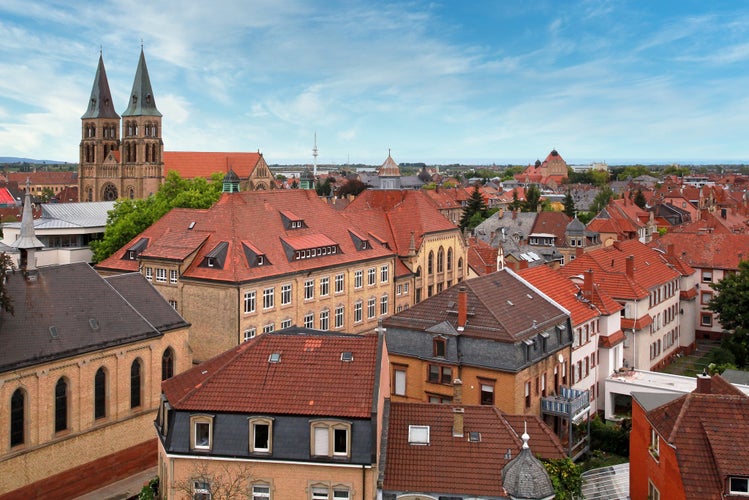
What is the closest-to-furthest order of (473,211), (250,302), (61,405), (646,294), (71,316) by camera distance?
(61,405) < (71,316) < (250,302) < (646,294) < (473,211)

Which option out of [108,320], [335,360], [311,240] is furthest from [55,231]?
[335,360]

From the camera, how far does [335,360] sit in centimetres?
3300

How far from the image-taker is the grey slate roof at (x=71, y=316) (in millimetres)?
40156

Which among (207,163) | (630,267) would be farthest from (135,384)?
(207,163)

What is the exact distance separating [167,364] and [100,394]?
554 centimetres

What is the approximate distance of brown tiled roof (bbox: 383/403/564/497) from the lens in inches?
1213

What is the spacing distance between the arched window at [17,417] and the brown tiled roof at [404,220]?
132ft

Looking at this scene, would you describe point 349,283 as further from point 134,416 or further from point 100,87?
point 100,87

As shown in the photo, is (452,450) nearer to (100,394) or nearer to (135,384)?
(100,394)

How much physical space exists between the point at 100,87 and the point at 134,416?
101 m

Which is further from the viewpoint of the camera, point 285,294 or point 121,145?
point 121,145

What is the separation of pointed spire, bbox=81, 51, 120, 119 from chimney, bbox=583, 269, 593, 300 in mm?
102755

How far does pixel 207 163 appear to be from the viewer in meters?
159

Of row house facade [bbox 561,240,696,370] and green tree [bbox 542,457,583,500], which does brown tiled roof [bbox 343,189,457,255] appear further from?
green tree [bbox 542,457,583,500]
